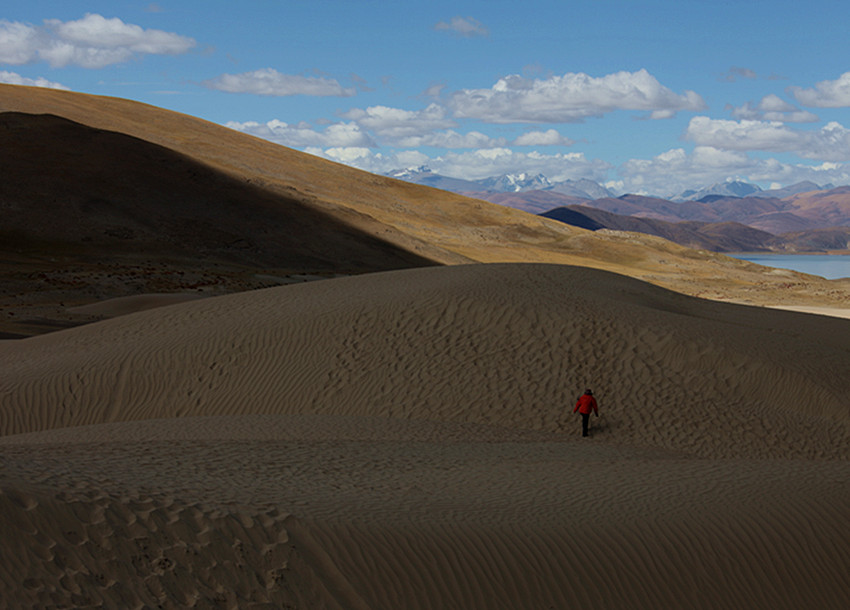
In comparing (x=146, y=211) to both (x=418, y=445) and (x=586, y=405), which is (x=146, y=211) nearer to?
(x=586, y=405)

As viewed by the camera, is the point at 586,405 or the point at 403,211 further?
the point at 403,211

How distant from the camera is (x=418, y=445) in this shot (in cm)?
1155

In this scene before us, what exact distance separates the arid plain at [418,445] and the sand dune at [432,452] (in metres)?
0.04

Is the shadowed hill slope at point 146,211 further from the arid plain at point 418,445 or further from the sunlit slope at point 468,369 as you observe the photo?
the sunlit slope at point 468,369

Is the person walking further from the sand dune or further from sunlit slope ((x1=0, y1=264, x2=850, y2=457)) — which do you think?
sunlit slope ((x1=0, y1=264, x2=850, y2=457))

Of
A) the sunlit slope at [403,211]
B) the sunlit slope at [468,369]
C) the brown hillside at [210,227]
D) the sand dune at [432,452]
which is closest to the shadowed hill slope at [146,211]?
the brown hillside at [210,227]

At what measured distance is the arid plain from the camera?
6160 millimetres

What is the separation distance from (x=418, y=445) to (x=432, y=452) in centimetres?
53

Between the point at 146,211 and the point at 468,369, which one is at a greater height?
the point at 146,211

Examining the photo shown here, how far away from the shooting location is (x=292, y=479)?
8359 millimetres

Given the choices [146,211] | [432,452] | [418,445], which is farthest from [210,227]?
[432,452]

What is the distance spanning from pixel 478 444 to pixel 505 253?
208 ft

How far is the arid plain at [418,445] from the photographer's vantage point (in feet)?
→ 20.2

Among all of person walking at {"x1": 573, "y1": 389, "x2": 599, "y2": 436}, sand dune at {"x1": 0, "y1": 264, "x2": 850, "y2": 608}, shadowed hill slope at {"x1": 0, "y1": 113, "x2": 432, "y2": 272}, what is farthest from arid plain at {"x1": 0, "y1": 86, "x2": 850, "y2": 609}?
shadowed hill slope at {"x1": 0, "y1": 113, "x2": 432, "y2": 272}
